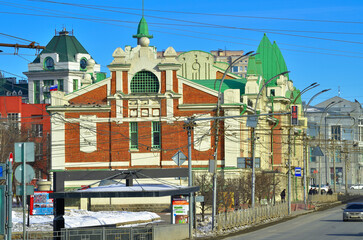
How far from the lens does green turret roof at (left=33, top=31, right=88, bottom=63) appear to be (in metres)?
152

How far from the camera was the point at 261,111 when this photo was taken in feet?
256

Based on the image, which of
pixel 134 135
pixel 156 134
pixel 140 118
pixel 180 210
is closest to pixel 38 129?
pixel 134 135

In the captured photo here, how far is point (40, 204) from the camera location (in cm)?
4178

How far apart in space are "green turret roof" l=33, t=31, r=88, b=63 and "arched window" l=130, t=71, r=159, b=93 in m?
84.8

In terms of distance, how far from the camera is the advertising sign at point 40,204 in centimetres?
4162

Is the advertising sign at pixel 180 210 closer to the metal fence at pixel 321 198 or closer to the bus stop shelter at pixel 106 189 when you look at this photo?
the bus stop shelter at pixel 106 189

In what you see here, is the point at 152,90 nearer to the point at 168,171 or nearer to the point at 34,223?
the point at 34,223

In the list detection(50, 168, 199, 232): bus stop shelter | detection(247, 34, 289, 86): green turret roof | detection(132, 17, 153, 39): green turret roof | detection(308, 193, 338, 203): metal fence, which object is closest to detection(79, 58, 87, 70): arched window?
detection(247, 34, 289, 86): green turret roof

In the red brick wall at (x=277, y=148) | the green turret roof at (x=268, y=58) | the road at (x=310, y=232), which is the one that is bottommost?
Answer: the road at (x=310, y=232)

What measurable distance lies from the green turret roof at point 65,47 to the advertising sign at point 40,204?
11070cm

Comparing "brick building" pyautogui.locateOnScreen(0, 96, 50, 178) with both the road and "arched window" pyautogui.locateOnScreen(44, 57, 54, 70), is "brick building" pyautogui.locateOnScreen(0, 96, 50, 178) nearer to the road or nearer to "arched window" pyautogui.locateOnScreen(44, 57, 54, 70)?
"arched window" pyautogui.locateOnScreen(44, 57, 54, 70)

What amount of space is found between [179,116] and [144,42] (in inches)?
295

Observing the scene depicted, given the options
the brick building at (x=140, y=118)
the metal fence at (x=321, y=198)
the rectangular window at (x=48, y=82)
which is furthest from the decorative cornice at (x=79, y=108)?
the rectangular window at (x=48, y=82)

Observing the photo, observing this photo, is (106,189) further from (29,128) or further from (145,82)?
(29,128)
